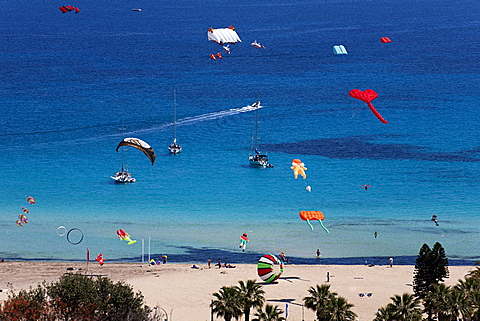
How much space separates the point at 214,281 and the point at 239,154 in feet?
129

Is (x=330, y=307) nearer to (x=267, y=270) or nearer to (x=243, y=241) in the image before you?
(x=267, y=270)

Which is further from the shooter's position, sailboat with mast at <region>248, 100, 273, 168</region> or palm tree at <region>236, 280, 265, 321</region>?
sailboat with mast at <region>248, 100, 273, 168</region>

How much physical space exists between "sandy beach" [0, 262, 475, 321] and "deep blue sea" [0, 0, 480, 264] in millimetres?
3673

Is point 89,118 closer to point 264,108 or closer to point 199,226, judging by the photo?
point 264,108

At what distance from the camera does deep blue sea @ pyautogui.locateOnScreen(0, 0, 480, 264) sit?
204 ft

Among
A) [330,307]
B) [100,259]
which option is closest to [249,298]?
[330,307]

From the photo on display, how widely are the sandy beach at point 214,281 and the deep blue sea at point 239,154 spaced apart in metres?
3.67

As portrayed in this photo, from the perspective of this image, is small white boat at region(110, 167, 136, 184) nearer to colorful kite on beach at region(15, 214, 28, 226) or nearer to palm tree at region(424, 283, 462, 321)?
colorful kite on beach at region(15, 214, 28, 226)

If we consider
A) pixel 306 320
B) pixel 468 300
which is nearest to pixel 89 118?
pixel 306 320

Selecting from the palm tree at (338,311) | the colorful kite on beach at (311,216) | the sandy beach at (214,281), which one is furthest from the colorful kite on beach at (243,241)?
the palm tree at (338,311)

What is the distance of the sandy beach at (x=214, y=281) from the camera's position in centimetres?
4412

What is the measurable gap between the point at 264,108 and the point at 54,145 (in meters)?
28.1

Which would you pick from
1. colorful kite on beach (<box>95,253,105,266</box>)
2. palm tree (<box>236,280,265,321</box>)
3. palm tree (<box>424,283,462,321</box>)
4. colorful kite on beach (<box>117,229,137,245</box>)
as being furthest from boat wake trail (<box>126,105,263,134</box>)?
palm tree (<box>424,283,462,321</box>)

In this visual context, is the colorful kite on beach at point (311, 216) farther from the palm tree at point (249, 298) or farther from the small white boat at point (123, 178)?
the palm tree at point (249, 298)
